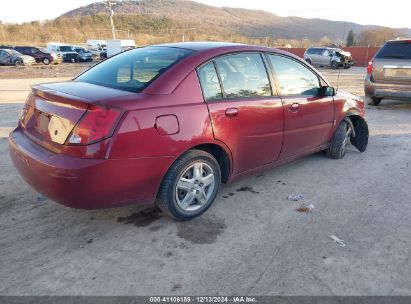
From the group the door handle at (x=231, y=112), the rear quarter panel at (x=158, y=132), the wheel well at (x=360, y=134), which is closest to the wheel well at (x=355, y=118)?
the wheel well at (x=360, y=134)

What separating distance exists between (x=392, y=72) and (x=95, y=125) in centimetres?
816

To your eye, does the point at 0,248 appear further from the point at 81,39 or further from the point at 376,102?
the point at 81,39

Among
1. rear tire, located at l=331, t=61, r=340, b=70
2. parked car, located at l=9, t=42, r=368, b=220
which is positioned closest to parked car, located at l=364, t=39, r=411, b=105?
parked car, located at l=9, t=42, r=368, b=220

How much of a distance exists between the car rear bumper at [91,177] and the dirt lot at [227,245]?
43cm

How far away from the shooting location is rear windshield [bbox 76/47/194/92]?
3207mm

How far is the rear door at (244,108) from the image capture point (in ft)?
11.1

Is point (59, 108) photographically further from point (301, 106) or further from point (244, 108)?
point (301, 106)

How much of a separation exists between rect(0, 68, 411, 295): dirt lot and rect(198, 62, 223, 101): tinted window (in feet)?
3.83

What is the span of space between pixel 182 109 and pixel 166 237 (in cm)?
113

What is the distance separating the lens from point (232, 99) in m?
3.52

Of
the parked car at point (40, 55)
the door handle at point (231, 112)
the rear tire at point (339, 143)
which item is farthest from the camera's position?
the parked car at point (40, 55)

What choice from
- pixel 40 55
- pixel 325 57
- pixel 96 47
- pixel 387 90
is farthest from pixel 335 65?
pixel 96 47

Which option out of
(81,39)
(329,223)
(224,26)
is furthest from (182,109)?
(224,26)

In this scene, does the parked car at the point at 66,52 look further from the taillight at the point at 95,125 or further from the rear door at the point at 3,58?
the taillight at the point at 95,125
